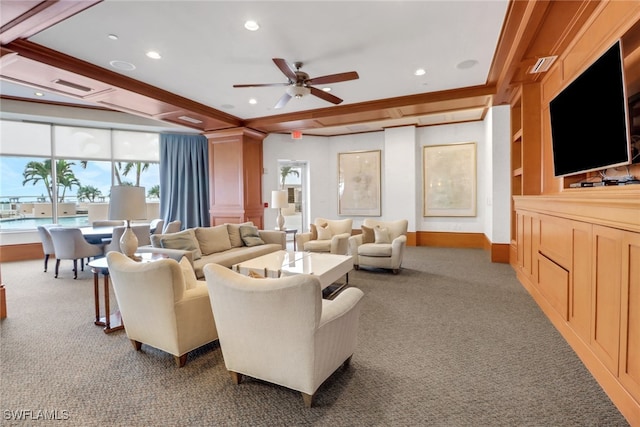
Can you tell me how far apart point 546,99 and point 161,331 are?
504cm

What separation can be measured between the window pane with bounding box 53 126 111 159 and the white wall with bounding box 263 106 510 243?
373 cm

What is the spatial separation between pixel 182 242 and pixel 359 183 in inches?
213

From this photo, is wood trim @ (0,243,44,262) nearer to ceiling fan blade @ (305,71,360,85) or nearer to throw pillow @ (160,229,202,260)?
throw pillow @ (160,229,202,260)

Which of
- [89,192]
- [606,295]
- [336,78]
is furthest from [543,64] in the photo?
[89,192]

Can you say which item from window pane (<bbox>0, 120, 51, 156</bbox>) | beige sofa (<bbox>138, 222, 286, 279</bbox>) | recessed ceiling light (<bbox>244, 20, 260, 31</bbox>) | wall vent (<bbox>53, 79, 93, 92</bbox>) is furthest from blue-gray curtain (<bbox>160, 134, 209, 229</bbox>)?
recessed ceiling light (<bbox>244, 20, 260, 31</bbox>)

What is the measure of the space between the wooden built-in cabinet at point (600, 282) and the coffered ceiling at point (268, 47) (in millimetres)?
1825

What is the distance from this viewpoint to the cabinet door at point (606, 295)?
1846mm

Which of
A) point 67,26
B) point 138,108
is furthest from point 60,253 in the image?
point 67,26

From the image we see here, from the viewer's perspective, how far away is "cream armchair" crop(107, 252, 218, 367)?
2.20m

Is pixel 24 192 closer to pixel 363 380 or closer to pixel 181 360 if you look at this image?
pixel 181 360

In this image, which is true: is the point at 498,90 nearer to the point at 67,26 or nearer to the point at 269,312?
the point at 269,312

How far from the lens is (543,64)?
366 cm

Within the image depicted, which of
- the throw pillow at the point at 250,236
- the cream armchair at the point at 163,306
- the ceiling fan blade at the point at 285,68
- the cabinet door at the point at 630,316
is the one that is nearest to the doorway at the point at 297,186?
the throw pillow at the point at 250,236

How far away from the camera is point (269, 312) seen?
5.75ft
